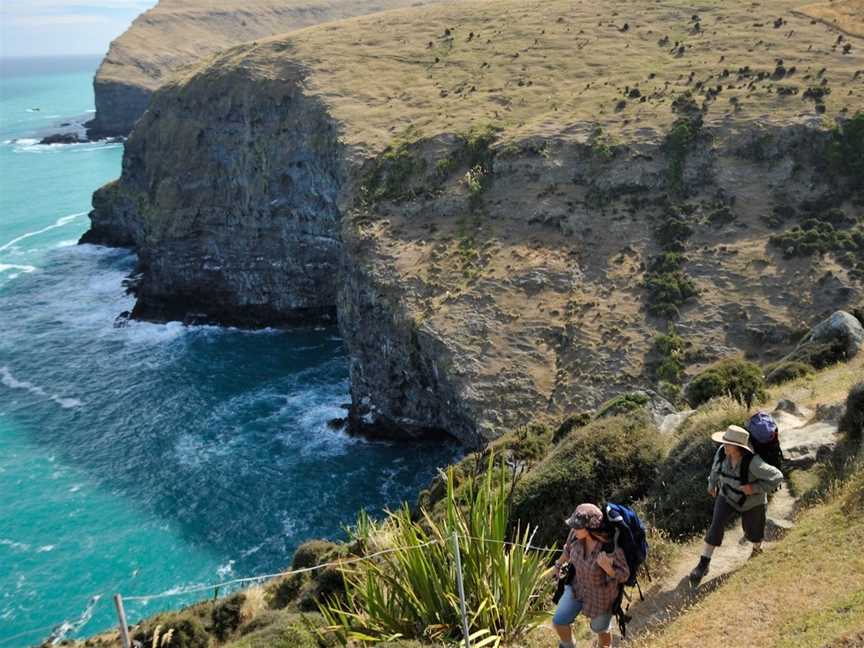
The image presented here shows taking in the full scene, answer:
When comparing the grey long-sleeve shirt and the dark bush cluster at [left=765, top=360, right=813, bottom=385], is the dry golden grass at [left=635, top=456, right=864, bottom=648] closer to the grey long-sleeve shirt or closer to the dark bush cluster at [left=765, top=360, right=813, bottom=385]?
the grey long-sleeve shirt

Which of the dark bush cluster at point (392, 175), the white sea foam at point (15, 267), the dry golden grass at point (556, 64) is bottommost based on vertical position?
the white sea foam at point (15, 267)

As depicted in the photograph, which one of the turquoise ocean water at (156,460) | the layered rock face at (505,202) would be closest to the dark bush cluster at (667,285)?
the layered rock face at (505,202)

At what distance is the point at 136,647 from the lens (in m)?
10.5

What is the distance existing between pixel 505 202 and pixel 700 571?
4342 cm

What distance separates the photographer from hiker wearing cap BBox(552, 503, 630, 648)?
10.3 meters

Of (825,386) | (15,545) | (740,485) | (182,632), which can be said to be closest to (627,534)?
(740,485)

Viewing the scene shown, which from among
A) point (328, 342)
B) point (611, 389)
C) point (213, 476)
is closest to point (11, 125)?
point (328, 342)

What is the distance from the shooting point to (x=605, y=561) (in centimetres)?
1025

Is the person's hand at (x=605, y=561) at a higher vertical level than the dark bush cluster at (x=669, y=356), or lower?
higher

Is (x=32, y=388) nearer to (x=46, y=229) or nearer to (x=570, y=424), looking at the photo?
(x=570, y=424)

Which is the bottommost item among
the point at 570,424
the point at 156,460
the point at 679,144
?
the point at 156,460

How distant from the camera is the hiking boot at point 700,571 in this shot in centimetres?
1241

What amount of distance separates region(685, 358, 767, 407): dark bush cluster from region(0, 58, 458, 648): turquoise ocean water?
73.7 ft

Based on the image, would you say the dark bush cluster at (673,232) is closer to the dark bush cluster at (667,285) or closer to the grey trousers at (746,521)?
the dark bush cluster at (667,285)
